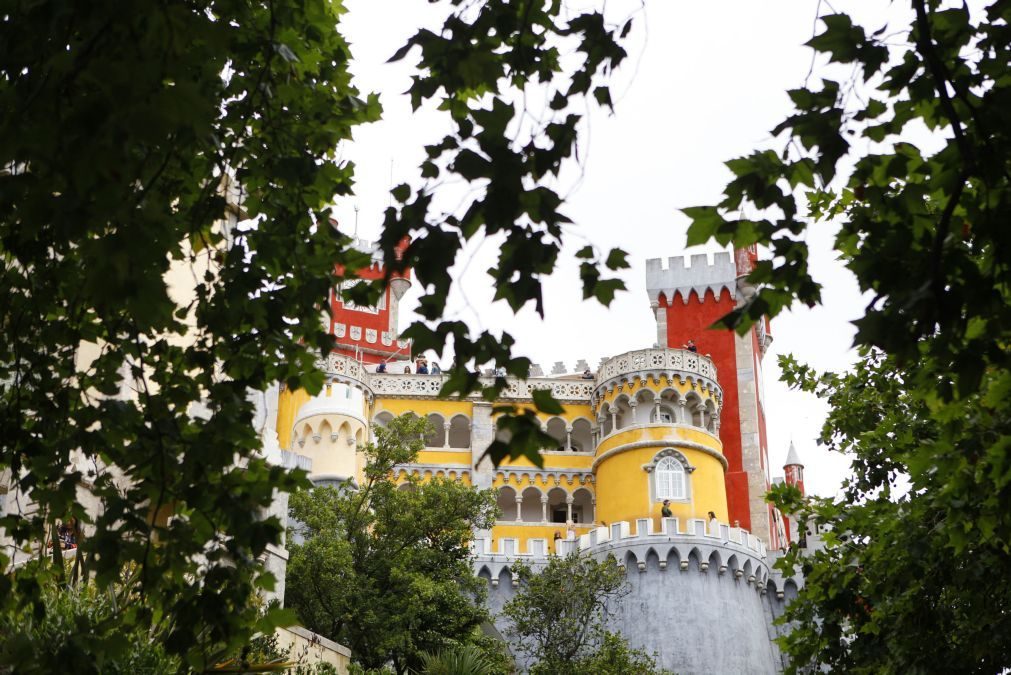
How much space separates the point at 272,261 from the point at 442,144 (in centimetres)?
192

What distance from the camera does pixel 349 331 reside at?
53188 mm

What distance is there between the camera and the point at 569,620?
2859 cm

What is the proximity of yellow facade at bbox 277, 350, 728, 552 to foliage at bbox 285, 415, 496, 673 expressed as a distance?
7372 mm

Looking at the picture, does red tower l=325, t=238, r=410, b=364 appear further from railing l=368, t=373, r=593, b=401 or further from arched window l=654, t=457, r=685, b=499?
arched window l=654, t=457, r=685, b=499

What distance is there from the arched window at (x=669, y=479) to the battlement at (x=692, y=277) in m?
9.10

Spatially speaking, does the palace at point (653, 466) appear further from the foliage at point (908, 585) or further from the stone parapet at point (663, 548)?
the foliage at point (908, 585)

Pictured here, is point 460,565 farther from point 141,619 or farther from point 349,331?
point 349,331

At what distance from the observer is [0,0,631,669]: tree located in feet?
13.9

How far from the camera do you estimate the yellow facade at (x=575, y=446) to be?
38750mm

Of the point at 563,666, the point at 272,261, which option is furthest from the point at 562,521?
the point at 272,261

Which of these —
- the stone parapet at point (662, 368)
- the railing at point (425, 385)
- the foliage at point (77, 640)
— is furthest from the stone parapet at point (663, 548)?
the foliage at point (77, 640)

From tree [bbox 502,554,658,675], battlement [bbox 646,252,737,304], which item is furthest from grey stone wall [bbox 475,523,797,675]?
battlement [bbox 646,252,737,304]

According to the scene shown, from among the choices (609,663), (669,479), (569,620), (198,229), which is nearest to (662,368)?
(669,479)

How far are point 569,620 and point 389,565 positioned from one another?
507 cm
